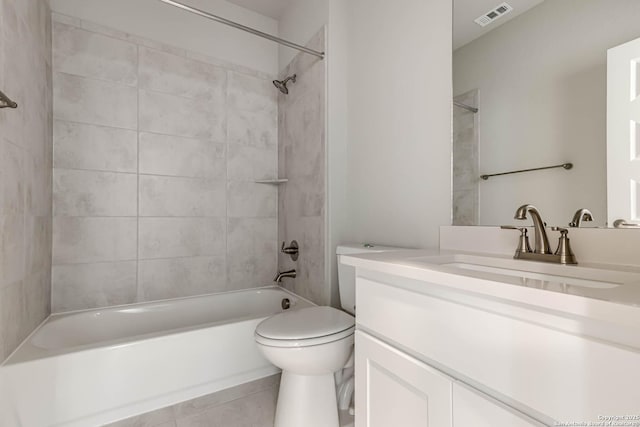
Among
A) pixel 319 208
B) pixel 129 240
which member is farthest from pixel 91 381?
pixel 319 208

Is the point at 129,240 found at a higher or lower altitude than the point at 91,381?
higher

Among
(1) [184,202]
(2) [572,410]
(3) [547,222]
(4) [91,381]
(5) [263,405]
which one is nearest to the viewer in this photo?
(2) [572,410]

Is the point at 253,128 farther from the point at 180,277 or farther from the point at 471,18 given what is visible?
the point at 471,18

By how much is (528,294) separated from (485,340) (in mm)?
152

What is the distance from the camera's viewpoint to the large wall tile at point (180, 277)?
198 centimetres

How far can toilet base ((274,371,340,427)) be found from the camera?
4.20ft

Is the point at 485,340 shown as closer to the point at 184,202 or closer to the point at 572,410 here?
the point at 572,410

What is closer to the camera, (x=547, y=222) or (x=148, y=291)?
(x=547, y=222)

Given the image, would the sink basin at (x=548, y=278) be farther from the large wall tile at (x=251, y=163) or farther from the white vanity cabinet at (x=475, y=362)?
the large wall tile at (x=251, y=163)

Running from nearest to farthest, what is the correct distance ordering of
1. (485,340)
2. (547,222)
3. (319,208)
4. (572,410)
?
(572,410) < (485,340) < (547,222) < (319,208)

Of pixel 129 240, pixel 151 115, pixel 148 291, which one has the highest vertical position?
pixel 151 115

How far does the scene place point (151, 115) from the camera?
78.6 inches

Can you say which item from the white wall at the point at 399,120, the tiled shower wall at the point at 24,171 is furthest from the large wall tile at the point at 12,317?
the white wall at the point at 399,120

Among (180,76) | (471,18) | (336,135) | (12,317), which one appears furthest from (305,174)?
(12,317)
